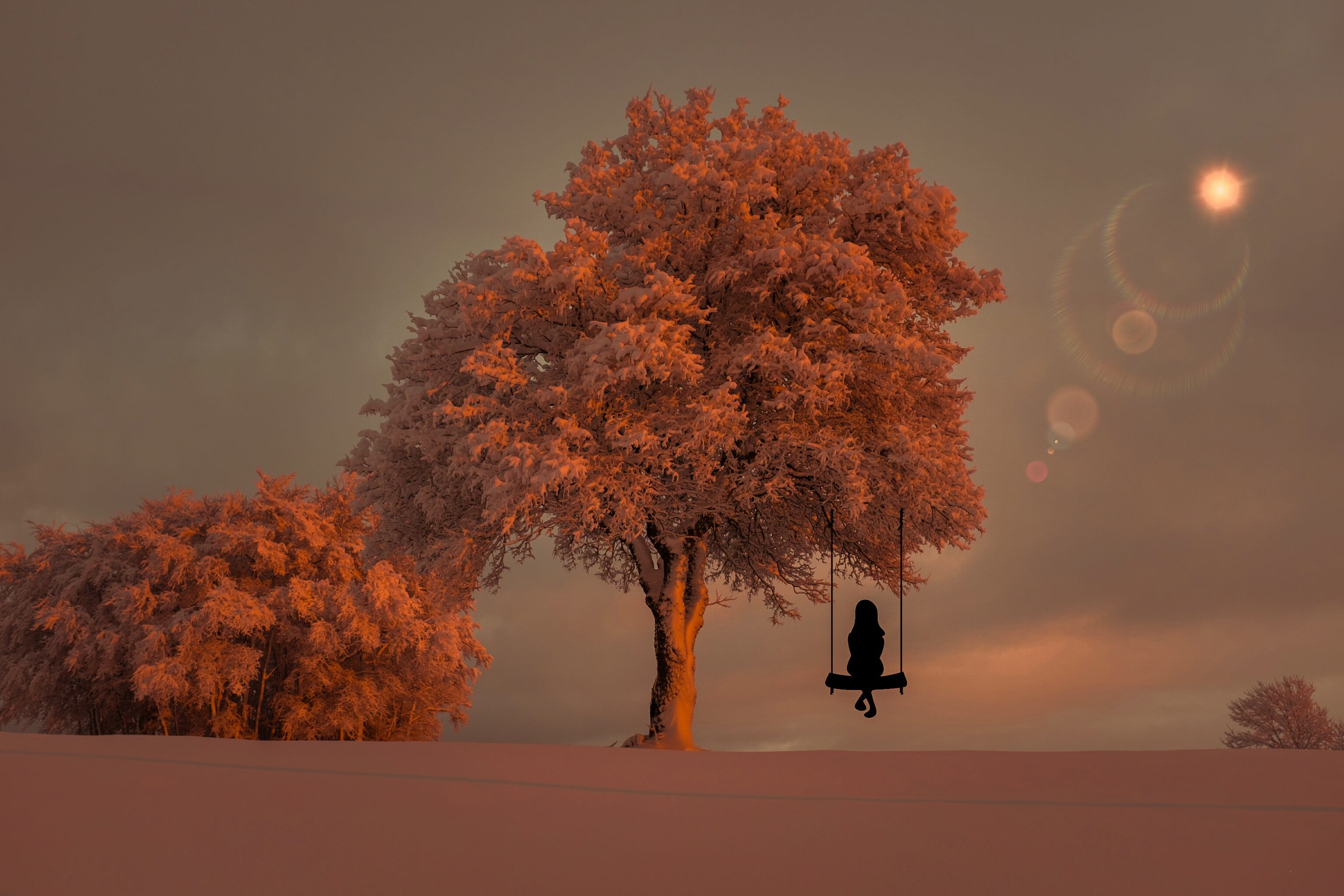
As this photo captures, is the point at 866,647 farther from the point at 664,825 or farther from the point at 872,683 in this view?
the point at 664,825

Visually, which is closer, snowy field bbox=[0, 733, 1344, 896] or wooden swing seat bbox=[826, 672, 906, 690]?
snowy field bbox=[0, 733, 1344, 896]

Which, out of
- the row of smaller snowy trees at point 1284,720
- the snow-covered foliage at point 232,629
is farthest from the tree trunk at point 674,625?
the row of smaller snowy trees at point 1284,720

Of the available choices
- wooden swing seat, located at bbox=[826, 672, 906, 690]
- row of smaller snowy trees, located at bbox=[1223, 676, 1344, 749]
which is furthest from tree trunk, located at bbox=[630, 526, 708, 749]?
row of smaller snowy trees, located at bbox=[1223, 676, 1344, 749]

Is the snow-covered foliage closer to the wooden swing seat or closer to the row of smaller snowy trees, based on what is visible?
the wooden swing seat

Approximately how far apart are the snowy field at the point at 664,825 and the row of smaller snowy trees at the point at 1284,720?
32427mm

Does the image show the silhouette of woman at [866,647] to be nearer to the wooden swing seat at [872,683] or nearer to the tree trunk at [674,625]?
the wooden swing seat at [872,683]

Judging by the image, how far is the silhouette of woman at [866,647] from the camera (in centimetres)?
1170

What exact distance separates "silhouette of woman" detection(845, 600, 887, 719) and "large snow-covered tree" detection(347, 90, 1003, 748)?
408 cm

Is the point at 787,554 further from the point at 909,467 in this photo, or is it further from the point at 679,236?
the point at 679,236

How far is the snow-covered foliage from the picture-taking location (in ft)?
86.0

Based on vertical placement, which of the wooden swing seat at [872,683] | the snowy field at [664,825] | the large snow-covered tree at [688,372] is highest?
the large snow-covered tree at [688,372]

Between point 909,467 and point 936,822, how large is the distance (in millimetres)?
7896

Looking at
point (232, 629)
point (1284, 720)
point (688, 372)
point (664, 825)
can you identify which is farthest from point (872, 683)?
point (1284, 720)

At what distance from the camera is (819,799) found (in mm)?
10586
